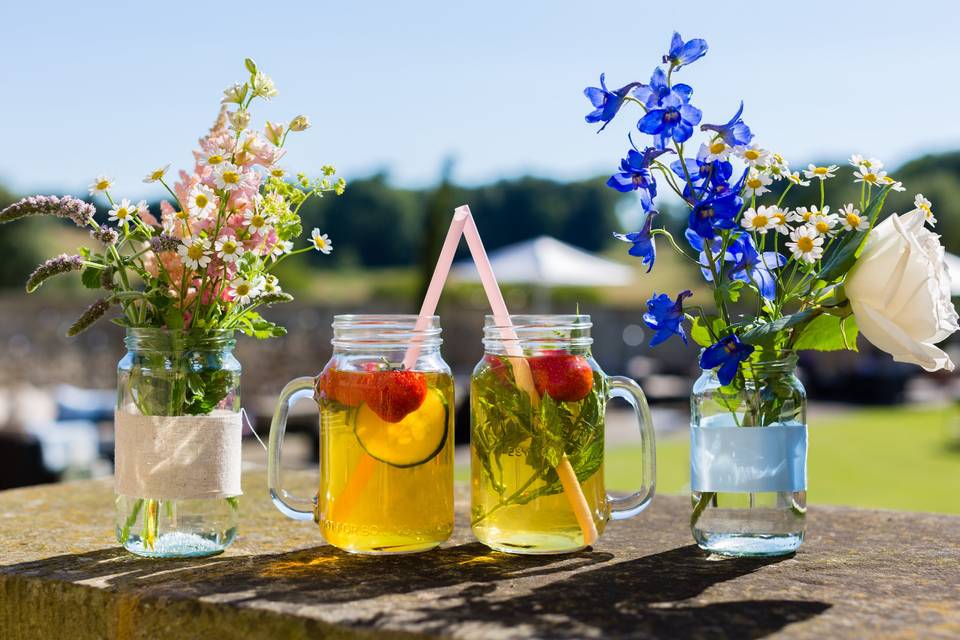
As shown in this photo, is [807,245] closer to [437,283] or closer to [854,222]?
[854,222]

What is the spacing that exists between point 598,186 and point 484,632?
49727 mm

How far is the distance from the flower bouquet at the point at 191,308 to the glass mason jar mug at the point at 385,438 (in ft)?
0.44

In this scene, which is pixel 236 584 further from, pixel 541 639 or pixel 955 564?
pixel 955 564

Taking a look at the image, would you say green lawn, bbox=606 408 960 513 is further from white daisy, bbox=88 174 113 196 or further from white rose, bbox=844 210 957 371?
white daisy, bbox=88 174 113 196

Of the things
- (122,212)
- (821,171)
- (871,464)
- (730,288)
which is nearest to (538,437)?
(730,288)

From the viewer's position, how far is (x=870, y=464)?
938cm

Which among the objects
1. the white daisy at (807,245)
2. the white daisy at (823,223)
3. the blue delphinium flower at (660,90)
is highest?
the blue delphinium flower at (660,90)

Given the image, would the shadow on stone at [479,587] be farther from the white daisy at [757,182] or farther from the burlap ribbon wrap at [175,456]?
the white daisy at [757,182]

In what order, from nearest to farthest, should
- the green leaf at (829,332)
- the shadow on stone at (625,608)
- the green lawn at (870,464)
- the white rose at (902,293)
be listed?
1. the shadow on stone at (625,608)
2. the white rose at (902,293)
3. the green leaf at (829,332)
4. the green lawn at (870,464)

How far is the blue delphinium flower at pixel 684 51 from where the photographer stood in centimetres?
143

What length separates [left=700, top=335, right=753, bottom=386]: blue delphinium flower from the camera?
1383 millimetres

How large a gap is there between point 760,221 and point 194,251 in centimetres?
79

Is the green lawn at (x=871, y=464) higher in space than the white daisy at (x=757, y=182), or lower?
lower

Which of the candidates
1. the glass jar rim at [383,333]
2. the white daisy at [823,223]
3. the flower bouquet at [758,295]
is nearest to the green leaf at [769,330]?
the flower bouquet at [758,295]
